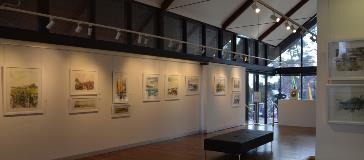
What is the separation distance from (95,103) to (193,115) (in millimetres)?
4261

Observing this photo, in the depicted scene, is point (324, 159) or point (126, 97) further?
point (126, 97)

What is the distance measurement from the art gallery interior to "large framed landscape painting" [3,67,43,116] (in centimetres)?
2

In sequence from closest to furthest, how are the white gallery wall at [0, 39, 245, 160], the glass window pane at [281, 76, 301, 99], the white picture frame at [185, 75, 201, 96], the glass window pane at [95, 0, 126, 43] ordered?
the white gallery wall at [0, 39, 245, 160] → the glass window pane at [95, 0, 126, 43] → the white picture frame at [185, 75, 201, 96] → the glass window pane at [281, 76, 301, 99]

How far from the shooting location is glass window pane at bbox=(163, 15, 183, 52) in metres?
10.3

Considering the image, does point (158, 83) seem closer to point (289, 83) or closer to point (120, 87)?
point (120, 87)

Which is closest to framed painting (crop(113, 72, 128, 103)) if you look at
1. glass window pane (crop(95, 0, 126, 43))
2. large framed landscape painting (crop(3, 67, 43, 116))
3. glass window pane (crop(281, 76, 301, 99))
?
glass window pane (crop(95, 0, 126, 43))

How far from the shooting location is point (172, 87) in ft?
33.9

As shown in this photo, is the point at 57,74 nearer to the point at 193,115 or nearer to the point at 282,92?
the point at 193,115

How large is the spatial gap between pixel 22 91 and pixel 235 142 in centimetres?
439

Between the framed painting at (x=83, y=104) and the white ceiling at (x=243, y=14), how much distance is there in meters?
3.30

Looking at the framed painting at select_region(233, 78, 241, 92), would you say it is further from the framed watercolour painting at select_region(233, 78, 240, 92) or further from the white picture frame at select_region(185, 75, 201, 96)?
the white picture frame at select_region(185, 75, 201, 96)

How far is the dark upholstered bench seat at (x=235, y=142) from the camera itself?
6.76 m

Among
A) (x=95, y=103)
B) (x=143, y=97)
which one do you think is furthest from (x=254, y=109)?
(x=95, y=103)

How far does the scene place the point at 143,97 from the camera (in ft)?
30.3
